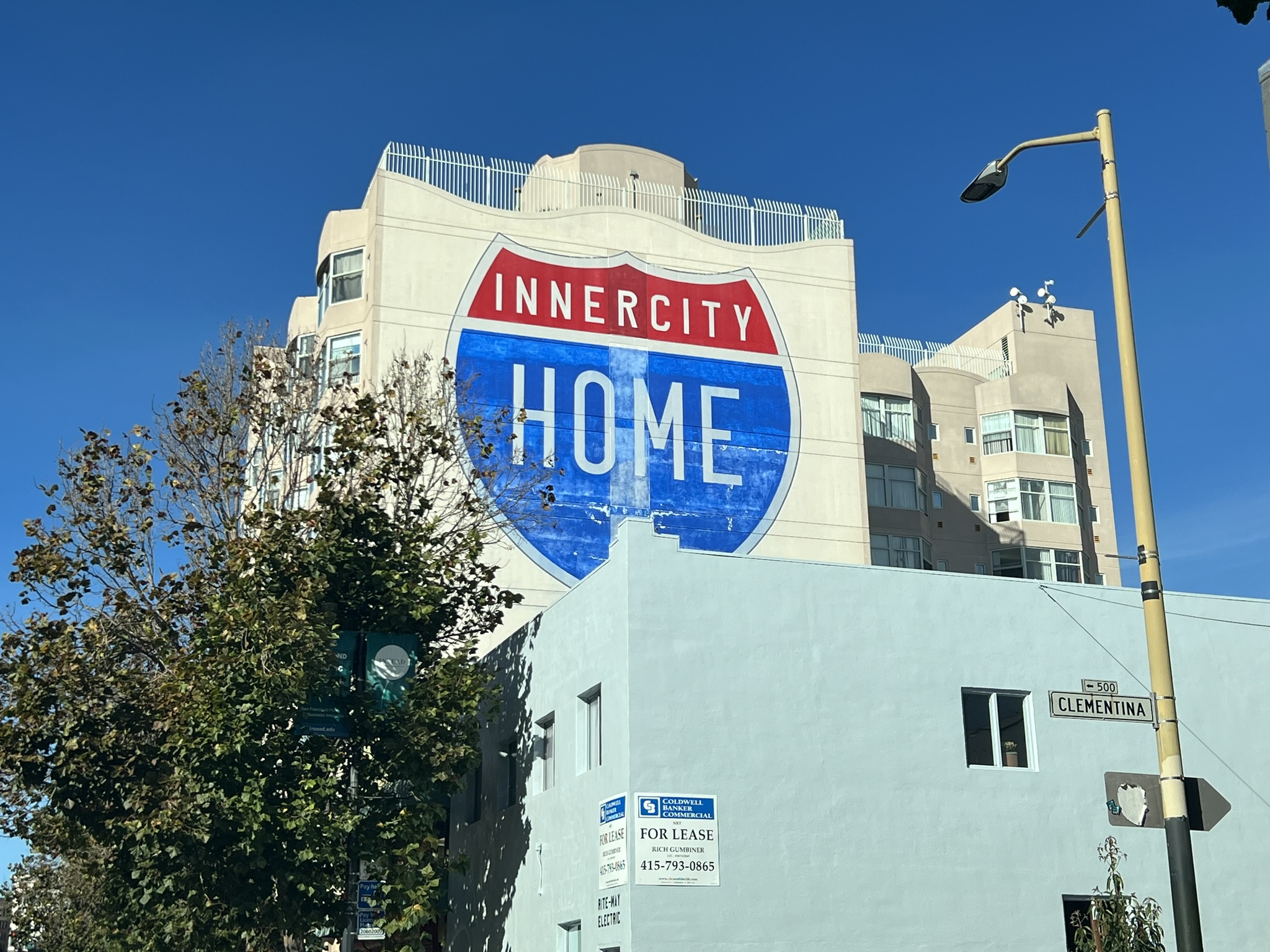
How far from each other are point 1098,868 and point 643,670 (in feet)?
27.2

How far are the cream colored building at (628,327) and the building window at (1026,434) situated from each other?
1364 cm

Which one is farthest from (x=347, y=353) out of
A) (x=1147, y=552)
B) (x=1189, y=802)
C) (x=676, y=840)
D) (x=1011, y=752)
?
(x=1189, y=802)

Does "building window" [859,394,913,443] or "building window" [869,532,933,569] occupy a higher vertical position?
"building window" [859,394,913,443]

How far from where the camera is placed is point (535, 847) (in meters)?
27.4

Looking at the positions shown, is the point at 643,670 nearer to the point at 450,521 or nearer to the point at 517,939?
the point at 517,939

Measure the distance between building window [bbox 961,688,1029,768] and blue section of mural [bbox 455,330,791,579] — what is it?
61.0 feet

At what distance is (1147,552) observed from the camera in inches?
538

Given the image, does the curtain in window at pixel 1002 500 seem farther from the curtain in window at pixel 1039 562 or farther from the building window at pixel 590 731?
the building window at pixel 590 731

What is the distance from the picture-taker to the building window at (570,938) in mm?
25000

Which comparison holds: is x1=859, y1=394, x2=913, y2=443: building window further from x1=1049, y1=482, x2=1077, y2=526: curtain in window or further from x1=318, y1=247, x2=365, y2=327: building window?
x1=318, y1=247, x2=365, y2=327: building window

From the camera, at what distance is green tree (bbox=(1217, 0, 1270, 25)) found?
714 centimetres

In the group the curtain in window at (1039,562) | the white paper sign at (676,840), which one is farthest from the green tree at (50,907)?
the curtain in window at (1039,562)

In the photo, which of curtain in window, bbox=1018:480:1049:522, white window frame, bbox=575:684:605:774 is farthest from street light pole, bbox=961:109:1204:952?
curtain in window, bbox=1018:480:1049:522

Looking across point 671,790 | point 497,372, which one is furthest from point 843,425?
point 671,790
